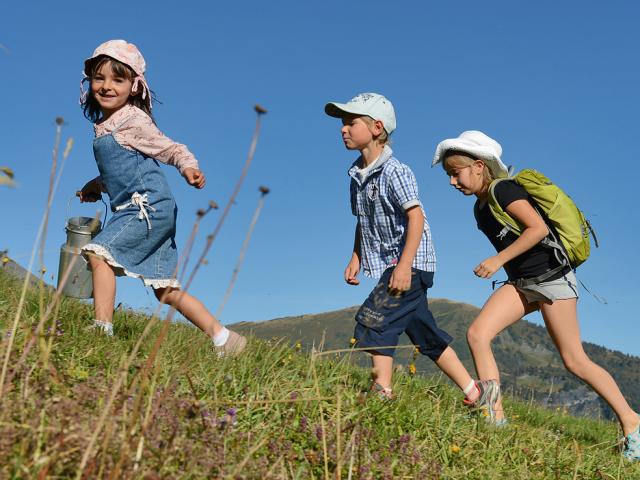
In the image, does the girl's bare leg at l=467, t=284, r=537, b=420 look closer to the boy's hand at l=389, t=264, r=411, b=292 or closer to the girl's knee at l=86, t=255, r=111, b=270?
the boy's hand at l=389, t=264, r=411, b=292

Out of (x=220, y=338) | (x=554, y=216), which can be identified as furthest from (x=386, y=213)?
(x=220, y=338)

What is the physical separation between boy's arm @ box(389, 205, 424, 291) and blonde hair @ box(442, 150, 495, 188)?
0.67m

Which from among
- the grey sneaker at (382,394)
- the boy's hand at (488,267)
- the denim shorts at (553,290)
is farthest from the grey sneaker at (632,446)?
the grey sneaker at (382,394)

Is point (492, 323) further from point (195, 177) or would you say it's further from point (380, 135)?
point (195, 177)

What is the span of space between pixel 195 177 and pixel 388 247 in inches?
62.7

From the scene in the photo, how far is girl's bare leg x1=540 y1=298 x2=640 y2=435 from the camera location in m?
5.69

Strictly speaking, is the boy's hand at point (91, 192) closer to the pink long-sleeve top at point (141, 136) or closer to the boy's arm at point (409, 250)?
the pink long-sleeve top at point (141, 136)

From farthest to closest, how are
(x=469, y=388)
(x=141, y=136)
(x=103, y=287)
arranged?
(x=469, y=388)
(x=141, y=136)
(x=103, y=287)

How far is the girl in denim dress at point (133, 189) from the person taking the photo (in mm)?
5090

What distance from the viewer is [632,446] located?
595cm

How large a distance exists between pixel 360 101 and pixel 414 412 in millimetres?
2659

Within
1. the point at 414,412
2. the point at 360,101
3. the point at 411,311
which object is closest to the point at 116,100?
the point at 360,101

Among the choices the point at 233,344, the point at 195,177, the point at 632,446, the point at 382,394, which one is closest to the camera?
the point at 382,394

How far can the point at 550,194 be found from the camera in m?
5.59
